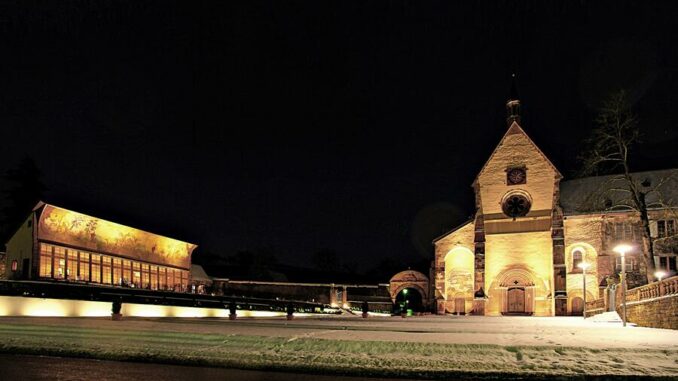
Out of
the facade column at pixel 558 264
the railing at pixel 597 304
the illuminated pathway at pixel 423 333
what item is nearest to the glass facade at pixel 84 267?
the illuminated pathway at pixel 423 333

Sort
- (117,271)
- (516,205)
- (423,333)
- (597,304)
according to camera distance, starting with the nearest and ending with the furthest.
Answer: (423,333) < (597,304) < (117,271) < (516,205)

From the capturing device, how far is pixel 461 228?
2080 inches

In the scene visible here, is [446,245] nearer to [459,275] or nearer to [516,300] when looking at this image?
[459,275]

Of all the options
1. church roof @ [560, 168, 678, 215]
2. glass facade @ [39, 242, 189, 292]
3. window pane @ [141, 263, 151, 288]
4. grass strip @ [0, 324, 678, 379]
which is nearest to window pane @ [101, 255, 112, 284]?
glass facade @ [39, 242, 189, 292]

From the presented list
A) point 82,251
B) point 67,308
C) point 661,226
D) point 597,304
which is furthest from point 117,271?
point 661,226

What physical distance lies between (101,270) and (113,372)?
1347 inches

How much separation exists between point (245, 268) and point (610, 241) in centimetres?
4676

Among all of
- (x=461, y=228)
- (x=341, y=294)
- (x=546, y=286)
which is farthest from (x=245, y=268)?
(x=546, y=286)

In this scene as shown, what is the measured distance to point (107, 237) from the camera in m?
42.7

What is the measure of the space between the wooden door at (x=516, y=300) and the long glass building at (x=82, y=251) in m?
28.8

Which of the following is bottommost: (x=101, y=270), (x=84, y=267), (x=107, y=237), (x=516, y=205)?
(x=101, y=270)

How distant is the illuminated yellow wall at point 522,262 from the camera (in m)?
48.5

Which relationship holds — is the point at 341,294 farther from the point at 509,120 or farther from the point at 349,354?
the point at 349,354

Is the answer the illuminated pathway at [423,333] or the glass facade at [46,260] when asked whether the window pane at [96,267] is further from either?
the illuminated pathway at [423,333]
